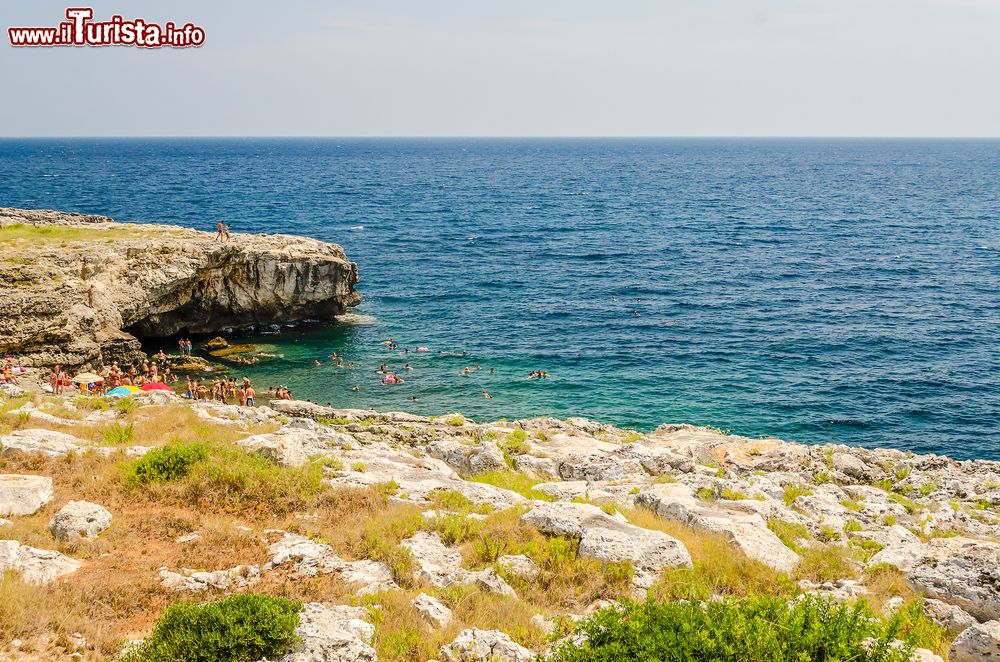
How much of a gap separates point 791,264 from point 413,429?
63515 mm

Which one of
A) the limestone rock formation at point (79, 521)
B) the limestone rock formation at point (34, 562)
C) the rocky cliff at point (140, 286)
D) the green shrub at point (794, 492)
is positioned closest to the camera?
the limestone rock formation at point (34, 562)

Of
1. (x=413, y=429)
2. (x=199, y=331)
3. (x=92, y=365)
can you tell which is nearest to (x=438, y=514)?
(x=413, y=429)

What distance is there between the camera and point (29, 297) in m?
39.0

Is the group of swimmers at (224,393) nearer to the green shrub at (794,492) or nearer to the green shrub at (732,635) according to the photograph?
the green shrub at (794,492)

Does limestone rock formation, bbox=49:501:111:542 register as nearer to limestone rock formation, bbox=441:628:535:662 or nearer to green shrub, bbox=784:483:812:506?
limestone rock formation, bbox=441:628:535:662

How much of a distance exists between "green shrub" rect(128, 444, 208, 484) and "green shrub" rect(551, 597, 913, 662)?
34.8 feet

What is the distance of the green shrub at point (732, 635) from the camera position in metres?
9.02

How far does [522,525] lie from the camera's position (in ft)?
48.4

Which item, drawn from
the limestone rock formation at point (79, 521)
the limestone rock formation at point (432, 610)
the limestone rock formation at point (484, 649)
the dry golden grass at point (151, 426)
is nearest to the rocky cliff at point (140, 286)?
the dry golden grass at point (151, 426)

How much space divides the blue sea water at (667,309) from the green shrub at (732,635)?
28824 mm

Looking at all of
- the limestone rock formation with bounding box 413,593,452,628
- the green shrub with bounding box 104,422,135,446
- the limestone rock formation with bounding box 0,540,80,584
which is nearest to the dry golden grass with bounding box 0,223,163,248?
the green shrub with bounding box 104,422,135,446

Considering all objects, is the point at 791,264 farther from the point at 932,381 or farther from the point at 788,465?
the point at 788,465

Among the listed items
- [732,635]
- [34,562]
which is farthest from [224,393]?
[732,635]

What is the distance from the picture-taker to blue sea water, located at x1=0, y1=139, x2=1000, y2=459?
4169 centimetres
